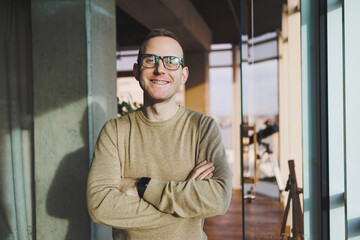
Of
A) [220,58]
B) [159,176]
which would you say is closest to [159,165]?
[159,176]

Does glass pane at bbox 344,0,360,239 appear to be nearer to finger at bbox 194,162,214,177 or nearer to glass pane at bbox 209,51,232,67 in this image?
finger at bbox 194,162,214,177

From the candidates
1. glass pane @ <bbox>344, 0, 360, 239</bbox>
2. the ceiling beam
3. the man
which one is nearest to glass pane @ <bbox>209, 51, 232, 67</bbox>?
the ceiling beam

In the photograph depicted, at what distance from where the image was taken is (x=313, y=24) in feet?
5.57

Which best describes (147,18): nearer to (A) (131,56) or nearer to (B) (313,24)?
(A) (131,56)

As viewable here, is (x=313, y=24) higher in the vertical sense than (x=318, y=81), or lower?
higher

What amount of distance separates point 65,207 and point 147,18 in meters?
2.76

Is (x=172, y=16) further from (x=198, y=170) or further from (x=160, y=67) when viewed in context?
(x=198, y=170)

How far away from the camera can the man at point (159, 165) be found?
1283 mm

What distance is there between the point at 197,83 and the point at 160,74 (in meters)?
5.51

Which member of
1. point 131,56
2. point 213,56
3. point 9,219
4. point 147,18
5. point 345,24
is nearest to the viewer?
point 345,24

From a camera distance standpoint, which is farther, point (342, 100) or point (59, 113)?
point (59, 113)

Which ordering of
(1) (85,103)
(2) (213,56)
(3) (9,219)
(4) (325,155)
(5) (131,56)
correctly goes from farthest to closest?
(2) (213,56), (5) (131,56), (3) (9,219), (1) (85,103), (4) (325,155)

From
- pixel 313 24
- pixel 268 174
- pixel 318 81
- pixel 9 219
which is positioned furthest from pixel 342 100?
pixel 268 174

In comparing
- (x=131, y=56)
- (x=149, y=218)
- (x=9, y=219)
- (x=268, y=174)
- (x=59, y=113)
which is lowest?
(x=268, y=174)
